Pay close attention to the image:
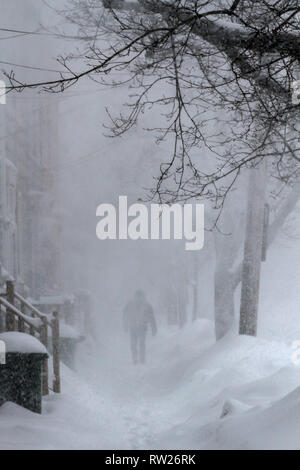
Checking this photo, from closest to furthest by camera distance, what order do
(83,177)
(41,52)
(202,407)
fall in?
(202,407) < (41,52) < (83,177)

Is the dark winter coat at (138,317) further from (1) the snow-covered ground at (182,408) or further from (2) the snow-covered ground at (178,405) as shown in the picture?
(1) the snow-covered ground at (182,408)

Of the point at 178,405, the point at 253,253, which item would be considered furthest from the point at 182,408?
the point at 253,253

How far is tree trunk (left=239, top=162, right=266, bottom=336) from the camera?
10.8m

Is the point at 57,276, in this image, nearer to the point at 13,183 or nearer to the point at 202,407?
the point at 13,183

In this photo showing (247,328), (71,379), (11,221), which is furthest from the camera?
(11,221)

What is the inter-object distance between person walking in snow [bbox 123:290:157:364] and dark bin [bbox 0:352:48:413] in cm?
714

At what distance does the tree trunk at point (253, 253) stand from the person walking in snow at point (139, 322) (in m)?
3.44

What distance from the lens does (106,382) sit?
11.4 metres

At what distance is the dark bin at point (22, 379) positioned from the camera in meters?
6.41

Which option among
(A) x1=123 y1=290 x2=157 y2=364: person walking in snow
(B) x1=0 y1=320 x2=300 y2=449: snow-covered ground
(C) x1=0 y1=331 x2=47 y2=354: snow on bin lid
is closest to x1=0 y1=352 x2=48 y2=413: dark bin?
(C) x1=0 y1=331 x2=47 y2=354: snow on bin lid

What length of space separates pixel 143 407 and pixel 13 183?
7.05 meters

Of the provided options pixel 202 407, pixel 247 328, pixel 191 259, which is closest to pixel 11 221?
pixel 247 328

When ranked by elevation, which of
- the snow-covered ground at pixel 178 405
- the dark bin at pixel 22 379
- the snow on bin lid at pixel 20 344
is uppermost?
the snow on bin lid at pixel 20 344

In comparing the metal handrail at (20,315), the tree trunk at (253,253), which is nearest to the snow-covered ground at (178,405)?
the tree trunk at (253,253)
